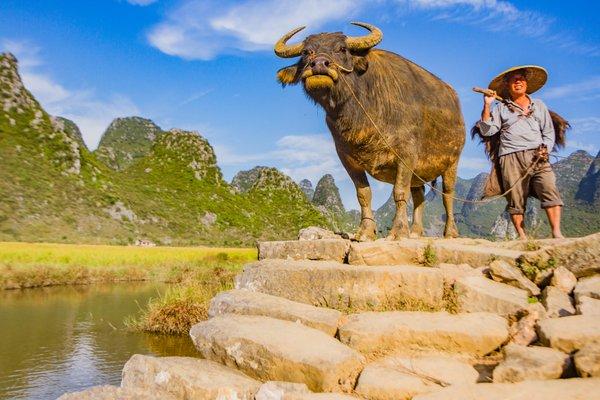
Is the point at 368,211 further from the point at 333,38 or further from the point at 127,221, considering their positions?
the point at 127,221

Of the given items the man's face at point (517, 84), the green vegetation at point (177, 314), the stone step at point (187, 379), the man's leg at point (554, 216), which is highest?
the man's face at point (517, 84)

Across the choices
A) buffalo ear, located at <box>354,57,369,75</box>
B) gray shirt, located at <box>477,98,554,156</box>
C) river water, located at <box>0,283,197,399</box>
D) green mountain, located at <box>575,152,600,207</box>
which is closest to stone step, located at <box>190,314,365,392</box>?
buffalo ear, located at <box>354,57,369,75</box>

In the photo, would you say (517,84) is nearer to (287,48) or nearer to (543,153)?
(543,153)

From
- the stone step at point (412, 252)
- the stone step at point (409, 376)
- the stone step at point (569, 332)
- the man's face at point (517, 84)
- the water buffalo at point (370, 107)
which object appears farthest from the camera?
the man's face at point (517, 84)

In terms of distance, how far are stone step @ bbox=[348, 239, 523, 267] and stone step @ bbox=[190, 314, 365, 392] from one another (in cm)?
120

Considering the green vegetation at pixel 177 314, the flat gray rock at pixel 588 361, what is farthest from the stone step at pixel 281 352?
the green vegetation at pixel 177 314

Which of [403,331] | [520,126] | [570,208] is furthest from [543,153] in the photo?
[570,208]

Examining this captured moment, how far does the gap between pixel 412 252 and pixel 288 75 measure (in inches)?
95.4

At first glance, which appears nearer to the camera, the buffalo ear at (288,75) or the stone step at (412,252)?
the stone step at (412,252)

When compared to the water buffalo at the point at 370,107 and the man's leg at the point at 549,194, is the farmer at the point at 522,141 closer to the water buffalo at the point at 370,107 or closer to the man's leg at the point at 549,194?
the man's leg at the point at 549,194

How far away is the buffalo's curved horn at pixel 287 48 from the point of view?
18.4 feet

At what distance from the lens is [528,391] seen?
2758 mm

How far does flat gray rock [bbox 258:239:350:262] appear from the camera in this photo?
5379 millimetres

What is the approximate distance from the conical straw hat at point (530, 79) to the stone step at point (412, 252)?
2.04m
